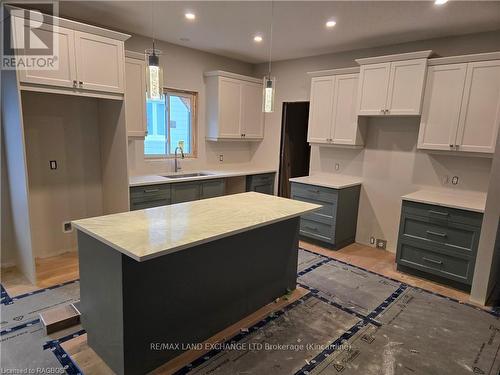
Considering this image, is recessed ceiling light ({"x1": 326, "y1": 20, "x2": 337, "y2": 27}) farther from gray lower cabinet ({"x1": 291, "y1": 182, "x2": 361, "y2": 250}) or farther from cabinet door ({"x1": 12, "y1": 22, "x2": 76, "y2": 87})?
cabinet door ({"x1": 12, "y1": 22, "x2": 76, "y2": 87})

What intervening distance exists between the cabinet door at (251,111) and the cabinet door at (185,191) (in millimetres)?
1504

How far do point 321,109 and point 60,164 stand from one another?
336 centimetres

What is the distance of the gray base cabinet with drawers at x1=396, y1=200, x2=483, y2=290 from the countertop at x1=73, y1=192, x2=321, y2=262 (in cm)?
145

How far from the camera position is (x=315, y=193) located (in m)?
4.29

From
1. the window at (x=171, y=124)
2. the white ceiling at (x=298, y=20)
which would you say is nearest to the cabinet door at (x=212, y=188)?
the window at (x=171, y=124)

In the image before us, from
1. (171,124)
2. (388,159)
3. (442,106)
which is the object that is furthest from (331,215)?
(171,124)

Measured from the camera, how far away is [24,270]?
3178mm

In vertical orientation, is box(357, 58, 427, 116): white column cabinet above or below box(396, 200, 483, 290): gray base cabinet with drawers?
Result: above

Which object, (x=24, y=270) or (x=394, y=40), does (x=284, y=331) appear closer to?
(x=24, y=270)

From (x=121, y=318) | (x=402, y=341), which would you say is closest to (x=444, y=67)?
(x=402, y=341)

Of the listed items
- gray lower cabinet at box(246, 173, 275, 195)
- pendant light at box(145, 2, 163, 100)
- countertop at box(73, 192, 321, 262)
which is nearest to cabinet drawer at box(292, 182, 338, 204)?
gray lower cabinet at box(246, 173, 275, 195)

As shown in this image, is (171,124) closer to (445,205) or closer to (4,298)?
(4,298)

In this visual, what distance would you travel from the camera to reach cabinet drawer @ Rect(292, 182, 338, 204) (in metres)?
4.12

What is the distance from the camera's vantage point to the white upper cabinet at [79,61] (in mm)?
2750
